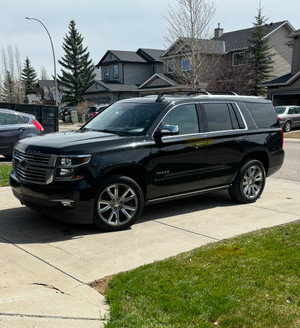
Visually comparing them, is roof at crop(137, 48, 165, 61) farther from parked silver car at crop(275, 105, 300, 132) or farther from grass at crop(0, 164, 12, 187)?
grass at crop(0, 164, 12, 187)

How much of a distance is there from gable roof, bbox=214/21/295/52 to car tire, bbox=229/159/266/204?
109 ft

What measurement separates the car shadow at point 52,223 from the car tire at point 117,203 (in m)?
0.22

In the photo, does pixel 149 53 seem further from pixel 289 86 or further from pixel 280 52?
pixel 289 86

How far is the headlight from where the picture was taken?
523cm

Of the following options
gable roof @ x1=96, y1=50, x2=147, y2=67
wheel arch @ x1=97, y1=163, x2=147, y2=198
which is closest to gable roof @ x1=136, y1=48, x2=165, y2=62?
gable roof @ x1=96, y1=50, x2=147, y2=67

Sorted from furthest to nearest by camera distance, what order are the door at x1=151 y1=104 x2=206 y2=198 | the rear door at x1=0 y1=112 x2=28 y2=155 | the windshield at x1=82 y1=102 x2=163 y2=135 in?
the rear door at x1=0 y1=112 x2=28 y2=155 < the windshield at x1=82 y1=102 x2=163 y2=135 < the door at x1=151 y1=104 x2=206 y2=198

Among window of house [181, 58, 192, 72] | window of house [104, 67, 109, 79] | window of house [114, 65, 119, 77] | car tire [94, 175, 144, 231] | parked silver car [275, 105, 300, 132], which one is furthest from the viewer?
window of house [104, 67, 109, 79]

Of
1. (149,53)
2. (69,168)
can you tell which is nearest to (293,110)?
(69,168)

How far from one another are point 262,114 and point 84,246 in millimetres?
4340

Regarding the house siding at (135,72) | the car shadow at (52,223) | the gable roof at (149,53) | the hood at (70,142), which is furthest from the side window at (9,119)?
the gable roof at (149,53)

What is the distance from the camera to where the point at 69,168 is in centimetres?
523

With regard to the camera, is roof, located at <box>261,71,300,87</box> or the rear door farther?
roof, located at <box>261,71,300,87</box>

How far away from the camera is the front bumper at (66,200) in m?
5.21

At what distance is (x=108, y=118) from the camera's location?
6707 mm
